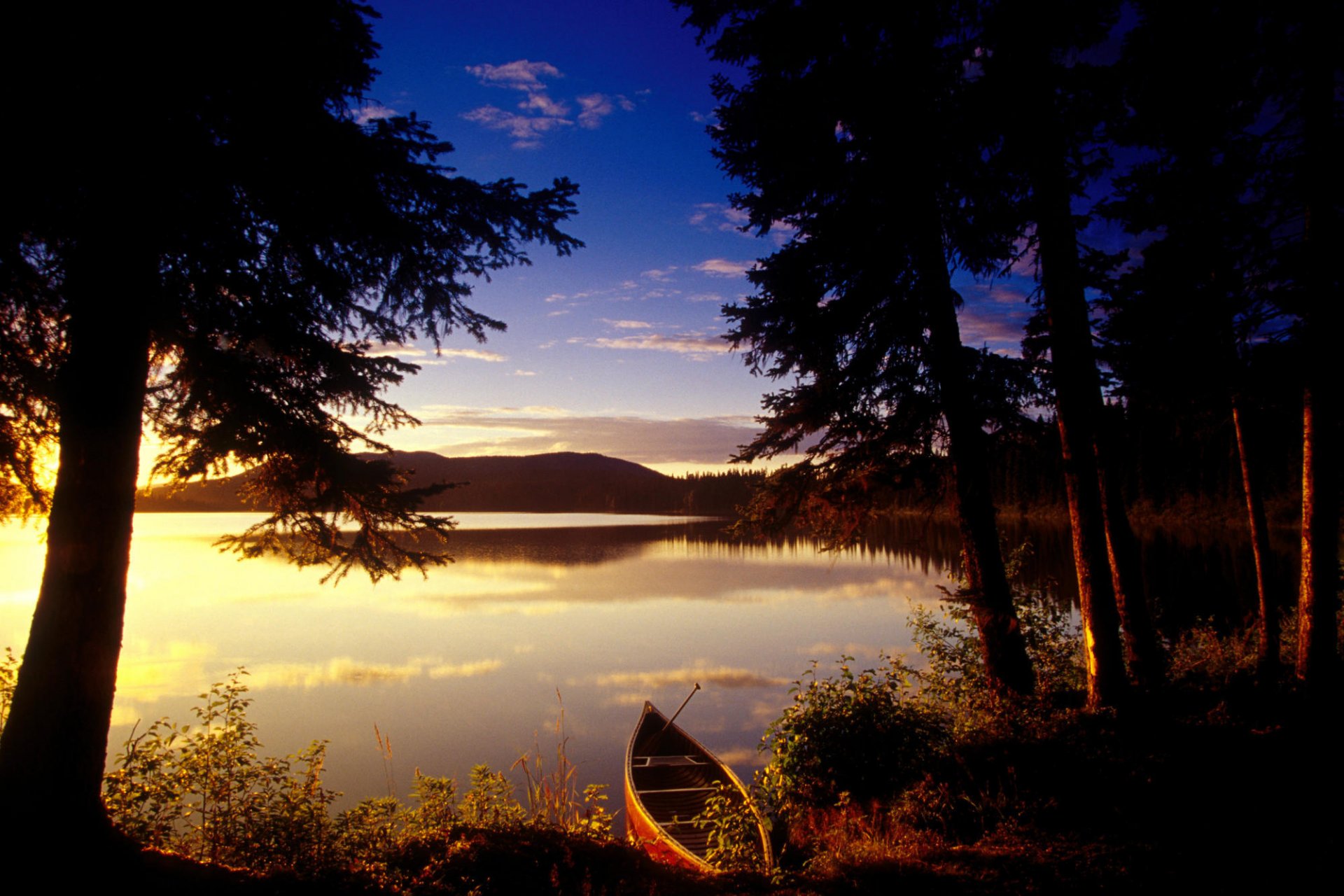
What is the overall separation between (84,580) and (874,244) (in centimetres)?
884

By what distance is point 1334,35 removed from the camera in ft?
24.9

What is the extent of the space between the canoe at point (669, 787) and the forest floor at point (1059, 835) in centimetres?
249

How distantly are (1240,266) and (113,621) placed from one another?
1417 cm

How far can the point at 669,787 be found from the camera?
40.7 feet

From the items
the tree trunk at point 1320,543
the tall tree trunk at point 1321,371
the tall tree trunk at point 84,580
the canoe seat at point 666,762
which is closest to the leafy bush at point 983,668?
the tree trunk at point 1320,543

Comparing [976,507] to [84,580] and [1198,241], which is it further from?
[84,580]

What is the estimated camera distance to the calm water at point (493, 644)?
16.4 m

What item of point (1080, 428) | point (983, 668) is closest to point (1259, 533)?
point (983, 668)

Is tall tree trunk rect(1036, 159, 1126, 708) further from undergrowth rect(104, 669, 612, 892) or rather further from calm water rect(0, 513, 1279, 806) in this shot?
undergrowth rect(104, 669, 612, 892)

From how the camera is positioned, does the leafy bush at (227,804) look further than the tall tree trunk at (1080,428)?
No

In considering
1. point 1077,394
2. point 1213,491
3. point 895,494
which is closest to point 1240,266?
point 1077,394

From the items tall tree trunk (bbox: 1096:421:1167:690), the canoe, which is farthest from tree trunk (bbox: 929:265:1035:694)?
the canoe

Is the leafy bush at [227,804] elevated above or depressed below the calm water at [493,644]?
above

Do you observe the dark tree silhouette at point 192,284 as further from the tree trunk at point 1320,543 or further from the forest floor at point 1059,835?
the tree trunk at point 1320,543
